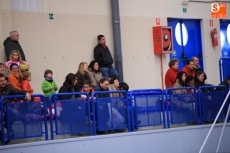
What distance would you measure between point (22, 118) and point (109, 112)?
2.30 metres

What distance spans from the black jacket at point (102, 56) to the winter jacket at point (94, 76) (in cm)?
152

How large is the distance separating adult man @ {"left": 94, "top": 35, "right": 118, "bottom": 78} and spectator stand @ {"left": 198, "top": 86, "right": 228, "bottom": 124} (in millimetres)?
3217

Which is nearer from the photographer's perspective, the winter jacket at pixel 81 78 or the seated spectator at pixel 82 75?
the winter jacket at pixel 81 78

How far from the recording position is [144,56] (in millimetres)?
20812

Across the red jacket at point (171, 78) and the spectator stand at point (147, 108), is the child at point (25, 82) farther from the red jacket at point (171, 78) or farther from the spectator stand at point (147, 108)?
the red jacket at point (171, 78)

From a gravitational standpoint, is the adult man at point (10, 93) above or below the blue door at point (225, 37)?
below

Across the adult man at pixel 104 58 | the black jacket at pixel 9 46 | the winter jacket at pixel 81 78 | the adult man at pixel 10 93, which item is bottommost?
the adult man at pixel 10 93

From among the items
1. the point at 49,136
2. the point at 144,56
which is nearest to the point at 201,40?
the point at 144,56

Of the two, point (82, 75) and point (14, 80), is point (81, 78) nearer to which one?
point (82, 75)

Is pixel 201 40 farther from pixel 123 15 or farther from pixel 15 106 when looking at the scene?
pixel 15 106

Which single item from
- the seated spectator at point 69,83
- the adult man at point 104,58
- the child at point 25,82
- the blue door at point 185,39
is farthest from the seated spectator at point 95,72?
the blue door at point 185,39

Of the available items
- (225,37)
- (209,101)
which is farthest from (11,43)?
(225,37)

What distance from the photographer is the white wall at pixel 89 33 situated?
58.6 feet

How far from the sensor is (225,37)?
77.4 ft
